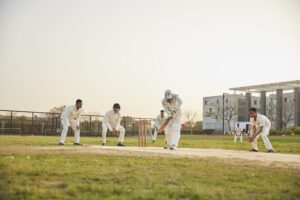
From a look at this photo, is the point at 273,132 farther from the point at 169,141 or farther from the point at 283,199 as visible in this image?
the point at 283,199

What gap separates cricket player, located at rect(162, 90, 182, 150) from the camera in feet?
45.4

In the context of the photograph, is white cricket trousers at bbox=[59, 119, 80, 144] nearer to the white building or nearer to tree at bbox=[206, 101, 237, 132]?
tree at bbox=[206, 101, 237, 132]

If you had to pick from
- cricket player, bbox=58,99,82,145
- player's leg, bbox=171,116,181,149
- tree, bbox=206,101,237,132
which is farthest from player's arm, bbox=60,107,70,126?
tree, bbox=206,101,237,132

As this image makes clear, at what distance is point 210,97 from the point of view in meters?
115

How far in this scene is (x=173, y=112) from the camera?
13914mm

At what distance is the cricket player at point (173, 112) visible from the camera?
45.4 feet

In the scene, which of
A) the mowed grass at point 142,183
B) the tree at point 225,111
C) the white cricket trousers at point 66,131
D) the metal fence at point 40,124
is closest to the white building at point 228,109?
the tree at point 225,111

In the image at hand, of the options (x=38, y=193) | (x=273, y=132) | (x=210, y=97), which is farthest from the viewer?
(x=210, y=97)

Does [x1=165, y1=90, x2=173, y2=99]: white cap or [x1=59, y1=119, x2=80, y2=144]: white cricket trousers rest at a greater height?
[x1=165, y1=90, x2=173, y2=99]: white cap

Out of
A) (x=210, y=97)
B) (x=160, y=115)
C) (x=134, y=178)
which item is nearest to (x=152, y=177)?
(x=134, y=178)

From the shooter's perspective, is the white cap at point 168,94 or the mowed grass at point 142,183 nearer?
the mowed grass at point 142,183

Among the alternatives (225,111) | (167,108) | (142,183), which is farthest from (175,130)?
(225,111)

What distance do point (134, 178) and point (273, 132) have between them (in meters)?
55.6

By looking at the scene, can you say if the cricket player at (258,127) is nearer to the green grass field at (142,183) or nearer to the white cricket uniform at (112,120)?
the white cricket uniform at (112,120)
